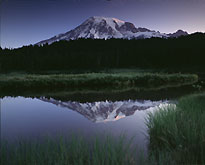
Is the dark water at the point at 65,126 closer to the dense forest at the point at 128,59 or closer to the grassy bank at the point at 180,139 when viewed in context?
the grassy bank at the point at 180,139

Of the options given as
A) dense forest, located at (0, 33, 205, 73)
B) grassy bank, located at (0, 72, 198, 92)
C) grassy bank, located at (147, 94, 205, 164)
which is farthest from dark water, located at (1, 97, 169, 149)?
dense forest, located at (0, 33, 205, 73)

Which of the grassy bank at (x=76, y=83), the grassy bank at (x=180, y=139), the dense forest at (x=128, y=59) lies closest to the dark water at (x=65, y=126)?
the grassy bank at (x=180, y=139)

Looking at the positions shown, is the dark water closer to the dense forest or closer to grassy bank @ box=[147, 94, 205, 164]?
grassy bank @ box=[147, 94, 205, 164]

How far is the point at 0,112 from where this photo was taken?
1390 centimetres

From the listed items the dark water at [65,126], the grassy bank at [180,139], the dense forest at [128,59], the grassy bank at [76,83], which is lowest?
the dark water at [65,126]

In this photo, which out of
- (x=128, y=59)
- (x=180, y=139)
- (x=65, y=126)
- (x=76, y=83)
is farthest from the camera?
(x=128, y=59)

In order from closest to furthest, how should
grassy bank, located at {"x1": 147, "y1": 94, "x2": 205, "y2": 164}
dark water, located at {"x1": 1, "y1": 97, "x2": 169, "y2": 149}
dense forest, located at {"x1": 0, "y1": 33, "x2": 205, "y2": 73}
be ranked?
1. grassy bank, located at {"x1": 147, "y1": 94, "x2": 205, "y2": 164}
2. dark water, located at {"x1": 1, "y1": 97, "x2": 169, "y2": 149}
3. dense forest, located at {"x1": 0, "y1": 33, "x2": 205, "y2": 73}

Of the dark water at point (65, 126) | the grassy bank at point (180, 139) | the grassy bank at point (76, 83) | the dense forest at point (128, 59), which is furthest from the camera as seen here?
the dense forest at point (128, 59)

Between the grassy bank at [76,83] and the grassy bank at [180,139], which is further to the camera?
the grassy bank at [76,83]

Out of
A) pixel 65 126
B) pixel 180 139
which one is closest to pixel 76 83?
pixel 65 126

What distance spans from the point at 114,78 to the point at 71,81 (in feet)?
21.5

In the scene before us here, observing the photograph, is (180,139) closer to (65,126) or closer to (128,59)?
(65,126)

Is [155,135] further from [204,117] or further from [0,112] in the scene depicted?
[0,112]

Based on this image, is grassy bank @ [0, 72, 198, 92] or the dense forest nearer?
grassy bank @ [0, 72, 198, 92]
